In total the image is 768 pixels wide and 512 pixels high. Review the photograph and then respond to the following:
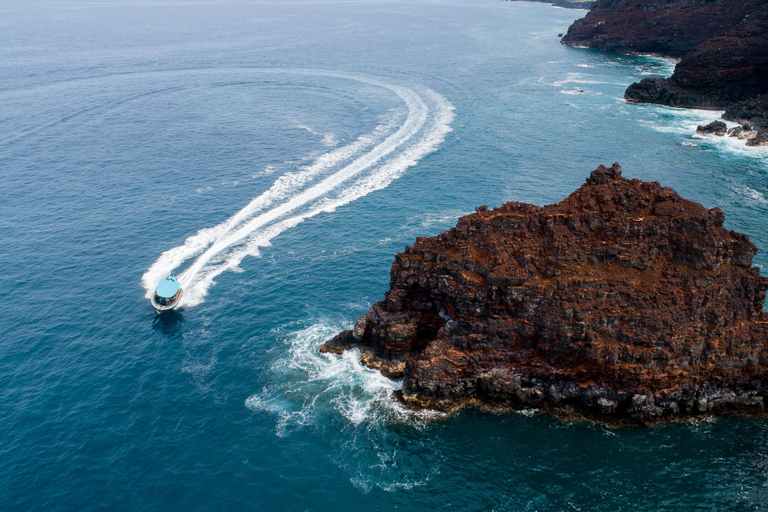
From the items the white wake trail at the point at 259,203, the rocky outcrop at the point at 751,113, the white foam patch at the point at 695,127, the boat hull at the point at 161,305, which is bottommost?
the boat hull at the point at 161,305

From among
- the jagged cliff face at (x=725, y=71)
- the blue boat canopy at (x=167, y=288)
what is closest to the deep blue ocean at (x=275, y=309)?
the blue boat canopy at (x=167, y=288)

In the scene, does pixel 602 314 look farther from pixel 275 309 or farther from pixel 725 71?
pixel 725 71

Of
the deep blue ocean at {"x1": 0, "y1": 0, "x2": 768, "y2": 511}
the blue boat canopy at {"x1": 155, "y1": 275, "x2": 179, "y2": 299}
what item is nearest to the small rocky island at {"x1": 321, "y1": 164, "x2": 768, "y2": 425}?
the deep blue ocean at {"x1": 0, "y1": 0, "x2": 768, "y2": 511}

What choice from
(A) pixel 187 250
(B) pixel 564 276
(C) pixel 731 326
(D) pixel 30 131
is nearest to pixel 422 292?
(B) pixel 564 276

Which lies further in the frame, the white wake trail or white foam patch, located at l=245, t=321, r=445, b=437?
the white wake trail

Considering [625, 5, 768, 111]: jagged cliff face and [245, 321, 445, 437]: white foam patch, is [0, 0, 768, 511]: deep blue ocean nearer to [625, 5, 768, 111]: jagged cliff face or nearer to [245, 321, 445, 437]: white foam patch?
[245, 321, 445, 437]: white foam patch

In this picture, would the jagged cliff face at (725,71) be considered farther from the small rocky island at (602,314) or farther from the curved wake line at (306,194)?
the small rocky island at (602,314)
